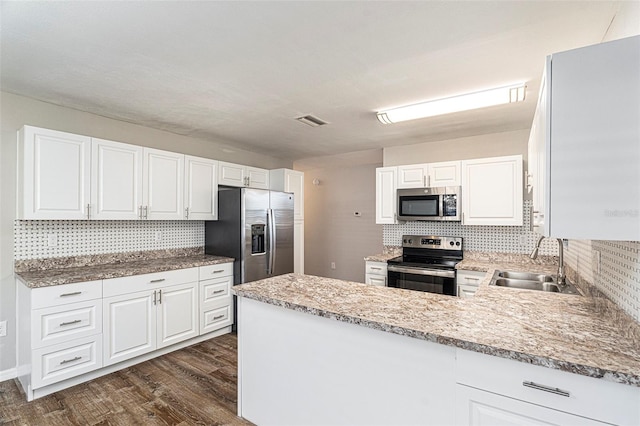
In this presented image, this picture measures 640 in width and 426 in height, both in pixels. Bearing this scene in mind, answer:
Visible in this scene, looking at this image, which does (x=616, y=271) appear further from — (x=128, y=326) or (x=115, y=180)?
(x=115, y=180)

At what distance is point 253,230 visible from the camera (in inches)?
153

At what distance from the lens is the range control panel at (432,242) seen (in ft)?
13.0

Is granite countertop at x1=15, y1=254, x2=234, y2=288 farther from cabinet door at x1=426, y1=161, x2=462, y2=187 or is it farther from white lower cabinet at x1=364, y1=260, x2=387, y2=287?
cabinet door at x1=426, y1=161, x2=462, y2=187

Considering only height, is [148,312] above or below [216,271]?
below

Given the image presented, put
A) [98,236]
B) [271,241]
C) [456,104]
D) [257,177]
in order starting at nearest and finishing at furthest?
[456,104] → [98,236] → [271,241] → [257,177]

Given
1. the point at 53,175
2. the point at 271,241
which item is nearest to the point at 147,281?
the point at 53,175

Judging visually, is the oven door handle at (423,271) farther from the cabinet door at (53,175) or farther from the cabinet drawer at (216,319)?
the cabinet door at (53,175)

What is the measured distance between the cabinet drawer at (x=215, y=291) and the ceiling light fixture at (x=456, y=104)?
2.53 meters

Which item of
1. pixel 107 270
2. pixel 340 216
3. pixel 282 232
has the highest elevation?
pixel 340 216

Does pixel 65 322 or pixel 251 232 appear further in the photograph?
pixel 251 232

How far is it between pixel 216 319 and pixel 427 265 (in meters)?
2.49

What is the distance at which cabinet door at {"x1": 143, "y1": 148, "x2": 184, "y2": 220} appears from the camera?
3.31m

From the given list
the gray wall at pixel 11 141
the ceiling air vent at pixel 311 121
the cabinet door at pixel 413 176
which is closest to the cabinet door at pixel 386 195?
the cabinet door at pixel 413 176

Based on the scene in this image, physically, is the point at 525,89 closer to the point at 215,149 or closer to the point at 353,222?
the point at 215,149
